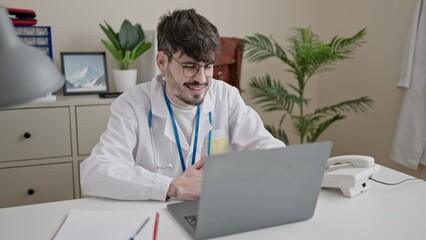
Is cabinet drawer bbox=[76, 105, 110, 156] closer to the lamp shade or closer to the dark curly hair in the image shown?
the dark curly hair

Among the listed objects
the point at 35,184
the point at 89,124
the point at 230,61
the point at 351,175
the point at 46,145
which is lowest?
the point at 35,184

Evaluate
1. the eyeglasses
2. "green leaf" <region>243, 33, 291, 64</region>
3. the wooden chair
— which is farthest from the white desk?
the wooden chair

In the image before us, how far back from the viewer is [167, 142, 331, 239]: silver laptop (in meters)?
0.96

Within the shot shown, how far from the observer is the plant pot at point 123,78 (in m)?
2.56

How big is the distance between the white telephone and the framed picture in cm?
167

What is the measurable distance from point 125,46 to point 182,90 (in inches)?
42.8

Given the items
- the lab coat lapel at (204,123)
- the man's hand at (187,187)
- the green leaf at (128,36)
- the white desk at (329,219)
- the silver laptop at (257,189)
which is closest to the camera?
the silver laptop at (257,189)

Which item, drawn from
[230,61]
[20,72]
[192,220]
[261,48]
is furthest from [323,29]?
[20,72]

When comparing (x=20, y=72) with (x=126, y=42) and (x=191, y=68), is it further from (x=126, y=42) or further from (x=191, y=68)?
(x=126, y=42)

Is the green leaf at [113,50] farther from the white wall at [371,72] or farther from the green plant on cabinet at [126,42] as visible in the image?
the white wall at [371,72]

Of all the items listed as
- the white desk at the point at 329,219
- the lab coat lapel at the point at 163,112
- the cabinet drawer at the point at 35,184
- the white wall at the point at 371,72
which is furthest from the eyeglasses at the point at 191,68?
the white wall at the point at 371,72

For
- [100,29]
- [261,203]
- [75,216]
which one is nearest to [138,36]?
[100,29]

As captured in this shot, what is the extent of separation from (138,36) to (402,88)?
5.77 ft

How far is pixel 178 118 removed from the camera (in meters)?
1.67
